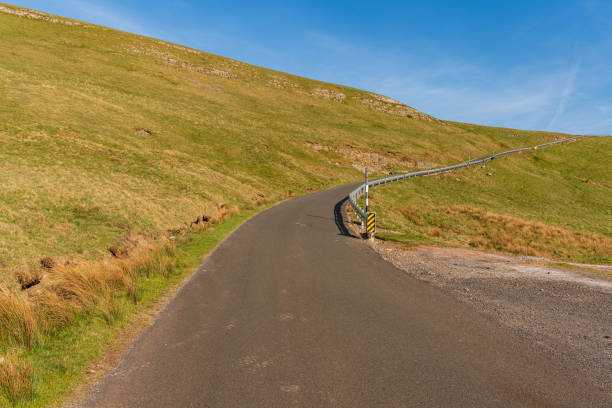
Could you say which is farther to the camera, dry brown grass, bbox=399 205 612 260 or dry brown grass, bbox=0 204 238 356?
dry brown grass, bbox=399 205 612 260

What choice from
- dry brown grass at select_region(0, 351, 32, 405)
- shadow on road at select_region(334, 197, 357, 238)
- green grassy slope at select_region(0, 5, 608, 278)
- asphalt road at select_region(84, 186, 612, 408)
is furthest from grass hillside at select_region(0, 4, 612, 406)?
shadow on road at select_region(334, 197, 357, 238)

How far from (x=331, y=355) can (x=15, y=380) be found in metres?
4.27

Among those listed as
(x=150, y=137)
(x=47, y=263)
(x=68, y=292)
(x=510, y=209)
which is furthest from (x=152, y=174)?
(x=510, y=209)

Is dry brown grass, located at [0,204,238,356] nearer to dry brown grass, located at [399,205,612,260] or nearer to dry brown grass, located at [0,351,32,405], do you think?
dry brown grass, located at [0,351,32,405]

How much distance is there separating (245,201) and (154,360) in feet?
79.3

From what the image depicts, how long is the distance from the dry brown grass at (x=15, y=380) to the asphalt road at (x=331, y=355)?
808 millimetres

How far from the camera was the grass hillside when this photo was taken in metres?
7.29

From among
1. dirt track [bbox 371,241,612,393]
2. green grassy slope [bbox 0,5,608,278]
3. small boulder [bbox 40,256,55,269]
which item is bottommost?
small boulder [bbox 40,256,55,269]

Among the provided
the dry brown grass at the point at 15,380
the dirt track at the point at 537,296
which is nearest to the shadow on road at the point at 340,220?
the dirt track at the point at 537,296

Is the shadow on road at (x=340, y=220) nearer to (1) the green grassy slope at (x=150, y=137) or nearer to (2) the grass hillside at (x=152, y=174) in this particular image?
(2) the grass hillside at (x=152, y=174)

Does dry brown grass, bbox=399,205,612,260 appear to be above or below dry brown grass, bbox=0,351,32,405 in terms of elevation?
above

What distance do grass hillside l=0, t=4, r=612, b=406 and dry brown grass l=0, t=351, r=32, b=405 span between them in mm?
23

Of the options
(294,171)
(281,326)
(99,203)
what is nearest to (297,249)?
(281,326)

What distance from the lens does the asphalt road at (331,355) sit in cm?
420
